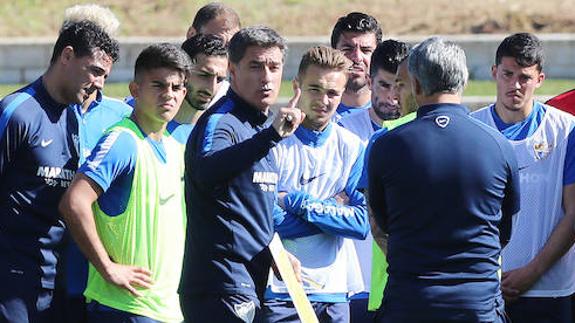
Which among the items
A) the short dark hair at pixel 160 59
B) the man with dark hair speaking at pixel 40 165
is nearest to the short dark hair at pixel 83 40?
the man with dark hair speaking at pixel 40 165

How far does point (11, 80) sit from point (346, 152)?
12681 millimetres

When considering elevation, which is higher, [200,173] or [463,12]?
[463,12]

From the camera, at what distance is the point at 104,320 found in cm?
682

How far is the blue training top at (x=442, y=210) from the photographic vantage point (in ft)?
20.3

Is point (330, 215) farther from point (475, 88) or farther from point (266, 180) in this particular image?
point (475, 88)

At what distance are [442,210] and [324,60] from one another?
5.38ft

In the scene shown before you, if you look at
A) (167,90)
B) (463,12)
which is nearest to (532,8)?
(463,12)

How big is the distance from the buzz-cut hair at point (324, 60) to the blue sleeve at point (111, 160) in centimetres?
123

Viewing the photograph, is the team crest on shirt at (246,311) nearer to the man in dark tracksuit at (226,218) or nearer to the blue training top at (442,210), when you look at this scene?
the man in dark tracksuit at (226,218)

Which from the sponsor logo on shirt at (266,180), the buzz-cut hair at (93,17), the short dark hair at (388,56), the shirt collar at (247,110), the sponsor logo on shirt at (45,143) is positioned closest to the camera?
the sponsor logo on shirt at (266,180)

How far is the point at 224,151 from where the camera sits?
21.4 ft

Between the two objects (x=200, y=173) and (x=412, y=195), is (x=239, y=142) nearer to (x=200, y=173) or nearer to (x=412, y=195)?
(x=200, y=173)

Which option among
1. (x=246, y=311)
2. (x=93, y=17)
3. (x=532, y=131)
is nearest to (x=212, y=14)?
(x=93, y=17)

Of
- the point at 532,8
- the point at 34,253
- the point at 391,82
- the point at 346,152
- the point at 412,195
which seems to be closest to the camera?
the point at 412,195
